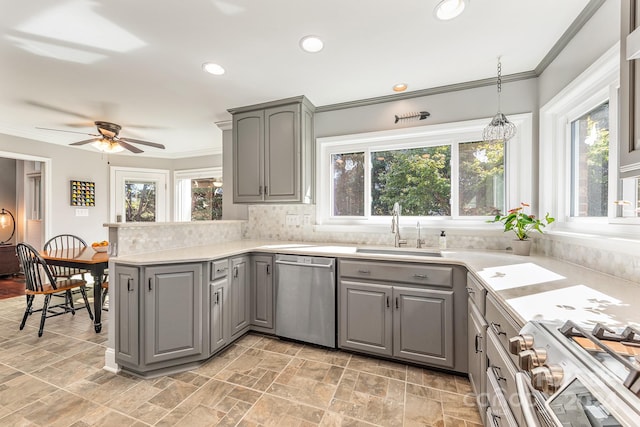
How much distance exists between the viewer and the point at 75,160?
4695 millimetres

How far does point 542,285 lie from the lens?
1274 millimetres

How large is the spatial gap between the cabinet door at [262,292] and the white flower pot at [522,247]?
2.05 meters

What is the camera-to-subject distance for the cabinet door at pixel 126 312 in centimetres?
193

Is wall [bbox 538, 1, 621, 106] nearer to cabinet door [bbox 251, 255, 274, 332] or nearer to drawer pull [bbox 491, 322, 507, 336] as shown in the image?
drawer pull [bbox 491, 322, 507, 336]

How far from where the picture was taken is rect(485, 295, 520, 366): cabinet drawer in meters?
0.98

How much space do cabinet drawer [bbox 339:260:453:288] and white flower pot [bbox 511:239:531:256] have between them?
2.13 ft

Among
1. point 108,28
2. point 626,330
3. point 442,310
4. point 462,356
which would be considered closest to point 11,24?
point 108,28

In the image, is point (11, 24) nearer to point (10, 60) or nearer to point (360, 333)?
point (10, 60)

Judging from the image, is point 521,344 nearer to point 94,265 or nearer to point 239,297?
point 239,297

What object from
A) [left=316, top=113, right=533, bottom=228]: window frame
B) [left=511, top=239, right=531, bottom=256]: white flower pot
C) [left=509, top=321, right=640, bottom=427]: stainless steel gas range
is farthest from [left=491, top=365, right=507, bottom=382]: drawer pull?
[left=316, top=113, right=533, bottom=228]: window frame

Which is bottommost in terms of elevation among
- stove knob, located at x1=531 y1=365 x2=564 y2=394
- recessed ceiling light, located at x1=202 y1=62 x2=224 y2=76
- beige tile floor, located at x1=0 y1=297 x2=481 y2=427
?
beige tile floor, located at x1=0 y1=297 x2=481 y2=427

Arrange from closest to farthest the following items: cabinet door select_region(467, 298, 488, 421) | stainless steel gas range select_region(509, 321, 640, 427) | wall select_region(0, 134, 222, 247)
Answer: stainless steel gas range select_region(509, 321, 640, 427) → cabinet door select_region(467, 298, 488, 421) → wall select_region(0, 134, 222, 247)

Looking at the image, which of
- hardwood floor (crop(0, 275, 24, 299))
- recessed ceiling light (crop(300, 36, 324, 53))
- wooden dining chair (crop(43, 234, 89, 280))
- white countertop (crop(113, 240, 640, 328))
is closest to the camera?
white countertop (crop(113, 240, 640, 328))

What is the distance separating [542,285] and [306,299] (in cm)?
168
